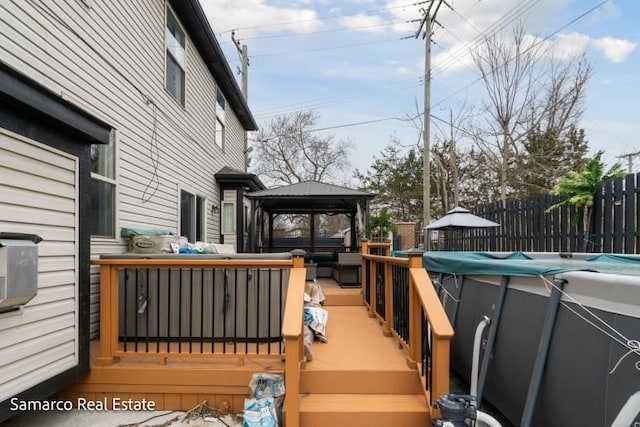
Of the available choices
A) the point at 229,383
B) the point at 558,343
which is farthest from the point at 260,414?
the point at 558,343

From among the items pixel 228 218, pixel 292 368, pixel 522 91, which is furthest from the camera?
pixel 522 91

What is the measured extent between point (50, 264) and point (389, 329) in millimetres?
3131

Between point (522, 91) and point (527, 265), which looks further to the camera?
point (522, 91)

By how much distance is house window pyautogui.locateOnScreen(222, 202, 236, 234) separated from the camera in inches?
380

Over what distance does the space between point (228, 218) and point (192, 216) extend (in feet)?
6.75

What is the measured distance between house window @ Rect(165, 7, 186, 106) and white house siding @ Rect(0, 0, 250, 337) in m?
0.23

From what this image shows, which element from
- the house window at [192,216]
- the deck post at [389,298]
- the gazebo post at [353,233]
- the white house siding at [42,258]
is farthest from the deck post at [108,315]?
the gazebo post at [353,233]

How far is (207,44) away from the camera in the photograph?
25.1ft

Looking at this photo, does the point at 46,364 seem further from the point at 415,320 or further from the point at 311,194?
the point at 311,194

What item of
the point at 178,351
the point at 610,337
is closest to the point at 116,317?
the point at 178,351

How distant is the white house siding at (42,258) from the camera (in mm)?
2471

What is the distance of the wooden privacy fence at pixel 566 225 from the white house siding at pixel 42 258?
620cm

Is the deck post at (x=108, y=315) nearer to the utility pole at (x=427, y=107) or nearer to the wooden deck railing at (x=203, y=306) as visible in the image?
the wooden deck railing at (x=203, y=306)

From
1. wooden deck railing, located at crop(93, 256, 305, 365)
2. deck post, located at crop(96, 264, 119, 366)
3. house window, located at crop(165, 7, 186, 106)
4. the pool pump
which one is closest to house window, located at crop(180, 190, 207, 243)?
house window, located at crop(165, 7, 186, 106)
